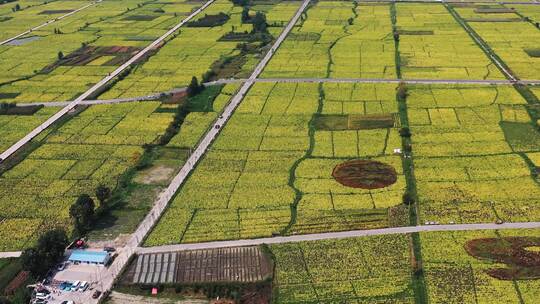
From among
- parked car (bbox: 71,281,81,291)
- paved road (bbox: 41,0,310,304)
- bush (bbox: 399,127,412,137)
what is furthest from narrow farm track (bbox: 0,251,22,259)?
bush (bbox: 399,127,412,137)

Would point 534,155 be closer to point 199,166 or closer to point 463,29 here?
point 199,166

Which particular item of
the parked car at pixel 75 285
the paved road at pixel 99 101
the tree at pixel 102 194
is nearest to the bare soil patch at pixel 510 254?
the parked car at pixel 75 285

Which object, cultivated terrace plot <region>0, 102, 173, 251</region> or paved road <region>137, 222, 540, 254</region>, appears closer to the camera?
paved road <region>137, 222, 540, 254</region>

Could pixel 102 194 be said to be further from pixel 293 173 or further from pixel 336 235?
pixel 336 235

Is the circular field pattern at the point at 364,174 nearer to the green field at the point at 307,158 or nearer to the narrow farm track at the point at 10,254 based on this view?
the green field at the point at 307,158

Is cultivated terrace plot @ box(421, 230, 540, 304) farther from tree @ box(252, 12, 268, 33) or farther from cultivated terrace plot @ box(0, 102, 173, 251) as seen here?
tree @ box(252, 12, 268, 33)

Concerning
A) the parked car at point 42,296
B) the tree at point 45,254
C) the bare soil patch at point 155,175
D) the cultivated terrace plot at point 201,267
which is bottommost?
the cultivated terrace plot at point 201,267
